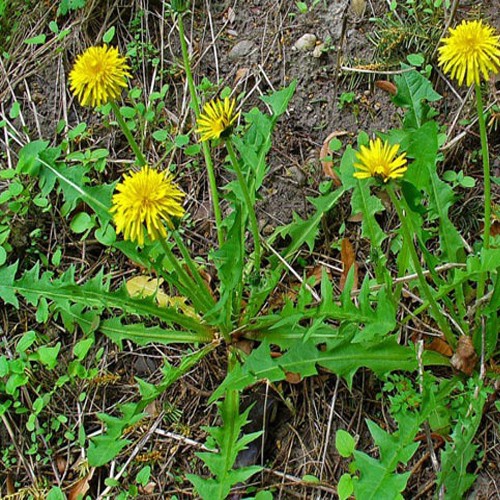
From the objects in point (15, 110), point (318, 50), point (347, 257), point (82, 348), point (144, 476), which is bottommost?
point (144, 476)

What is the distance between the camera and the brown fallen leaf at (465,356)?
2.08 metres

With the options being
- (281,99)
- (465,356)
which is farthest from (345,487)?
(281,99)

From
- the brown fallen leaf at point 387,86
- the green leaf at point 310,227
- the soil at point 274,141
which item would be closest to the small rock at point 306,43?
the soil at point 274,141

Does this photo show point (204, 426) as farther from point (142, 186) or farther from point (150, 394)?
point (142, 186)

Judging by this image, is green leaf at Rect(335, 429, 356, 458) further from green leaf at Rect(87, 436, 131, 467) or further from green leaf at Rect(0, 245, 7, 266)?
green leaf at Rect(0, 245, 7, 266)

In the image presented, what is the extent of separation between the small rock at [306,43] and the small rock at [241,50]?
0.22m

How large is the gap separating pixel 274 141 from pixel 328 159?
300 millimetres

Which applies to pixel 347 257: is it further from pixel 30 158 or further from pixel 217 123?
pixel 30 158

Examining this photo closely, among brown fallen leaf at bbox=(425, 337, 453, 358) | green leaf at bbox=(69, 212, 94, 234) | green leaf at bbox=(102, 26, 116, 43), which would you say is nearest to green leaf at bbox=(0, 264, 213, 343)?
green leaf at bbox=(69, 212, 94, 234)

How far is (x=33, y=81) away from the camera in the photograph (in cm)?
313

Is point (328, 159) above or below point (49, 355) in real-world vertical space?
above

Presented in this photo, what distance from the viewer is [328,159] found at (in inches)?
103

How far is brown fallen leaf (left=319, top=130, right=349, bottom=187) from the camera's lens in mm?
2613

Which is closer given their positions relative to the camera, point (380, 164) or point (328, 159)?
point (380, 164)
